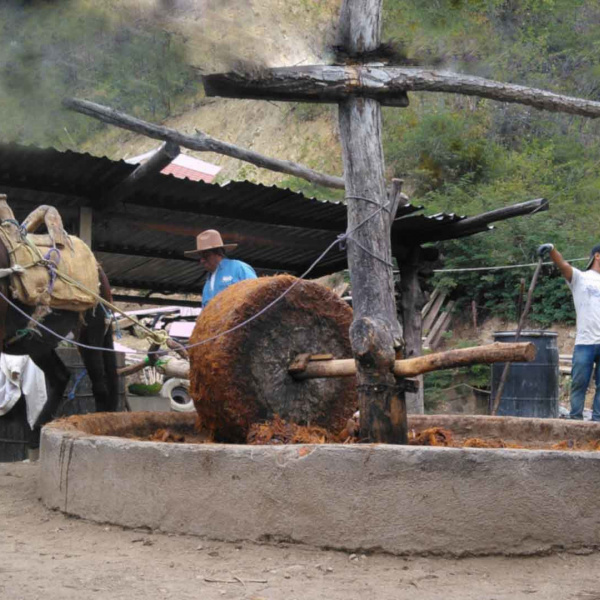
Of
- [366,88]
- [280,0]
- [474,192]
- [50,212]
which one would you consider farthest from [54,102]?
[474,192]

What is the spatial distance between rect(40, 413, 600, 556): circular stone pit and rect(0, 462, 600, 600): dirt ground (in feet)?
0.24

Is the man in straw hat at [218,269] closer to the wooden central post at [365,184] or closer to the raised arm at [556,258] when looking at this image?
the wooden central post at [365,184]

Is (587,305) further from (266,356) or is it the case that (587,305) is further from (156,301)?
(156,301)

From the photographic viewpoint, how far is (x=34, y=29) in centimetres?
500

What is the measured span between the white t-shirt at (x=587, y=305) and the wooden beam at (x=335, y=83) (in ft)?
7.08

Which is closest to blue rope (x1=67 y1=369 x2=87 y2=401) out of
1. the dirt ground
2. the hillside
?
the hillside

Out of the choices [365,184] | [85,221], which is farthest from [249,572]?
[85,221]

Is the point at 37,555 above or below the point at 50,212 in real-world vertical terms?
below

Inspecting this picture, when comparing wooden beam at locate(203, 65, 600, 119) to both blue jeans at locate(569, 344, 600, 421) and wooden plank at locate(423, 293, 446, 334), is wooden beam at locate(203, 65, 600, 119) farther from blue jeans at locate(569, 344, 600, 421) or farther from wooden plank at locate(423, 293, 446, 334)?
wooden plank at locate(423, 293, 446, 334)

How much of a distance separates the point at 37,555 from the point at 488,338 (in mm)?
14812

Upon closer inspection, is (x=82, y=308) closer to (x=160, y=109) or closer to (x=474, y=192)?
(x=474, y=192)

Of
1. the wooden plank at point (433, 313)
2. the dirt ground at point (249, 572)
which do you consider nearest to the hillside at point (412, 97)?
the wooden plank at point (433, 313)

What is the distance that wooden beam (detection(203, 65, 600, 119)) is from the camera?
5.99 m

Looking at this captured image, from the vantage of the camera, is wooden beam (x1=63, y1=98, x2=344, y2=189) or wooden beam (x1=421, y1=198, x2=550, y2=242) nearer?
wooden beam (x1=63, y1=98, x2=344, y2=189)
